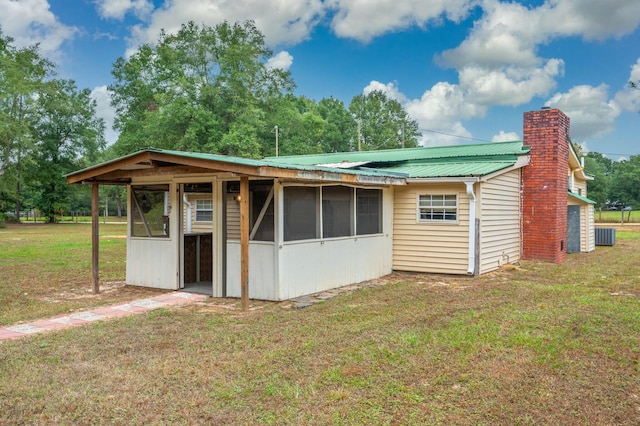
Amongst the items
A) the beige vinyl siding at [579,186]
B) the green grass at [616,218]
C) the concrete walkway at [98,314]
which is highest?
the beige vinyl siding at [579,186]

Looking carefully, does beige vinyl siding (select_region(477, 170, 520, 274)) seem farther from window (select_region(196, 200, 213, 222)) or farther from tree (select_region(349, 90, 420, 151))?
tree (select_region(349, 90, 420, 151))

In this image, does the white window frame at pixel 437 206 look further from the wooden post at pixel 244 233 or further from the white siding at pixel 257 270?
the wooden post at pixel 244 233

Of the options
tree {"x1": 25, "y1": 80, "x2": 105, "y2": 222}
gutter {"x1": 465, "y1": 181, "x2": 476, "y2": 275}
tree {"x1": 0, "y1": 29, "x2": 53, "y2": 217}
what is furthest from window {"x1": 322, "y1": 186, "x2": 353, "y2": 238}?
tree {"x1": 25, "y1": 80, "x2": 105, "y2": 222}

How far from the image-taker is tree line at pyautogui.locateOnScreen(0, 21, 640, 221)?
2764 cm

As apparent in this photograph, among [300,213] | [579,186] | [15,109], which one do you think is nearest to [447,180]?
[300,213]

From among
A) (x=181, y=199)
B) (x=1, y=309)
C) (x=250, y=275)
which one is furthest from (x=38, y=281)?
(x=250, y=275)

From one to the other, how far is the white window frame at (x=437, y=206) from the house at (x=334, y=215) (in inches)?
0.9

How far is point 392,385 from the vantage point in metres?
3.82

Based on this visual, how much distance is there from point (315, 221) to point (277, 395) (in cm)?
461

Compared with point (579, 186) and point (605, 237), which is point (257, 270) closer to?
point (579, 186)

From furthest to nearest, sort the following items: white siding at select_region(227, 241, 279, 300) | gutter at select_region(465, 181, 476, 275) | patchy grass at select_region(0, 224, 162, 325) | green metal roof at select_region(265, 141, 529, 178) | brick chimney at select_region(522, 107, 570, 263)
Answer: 1. brick chimney at select_region(522, 107, 570, 263)
2. green metal roof at select_region(265, 141, 529, 178)
3. gutter at select_region(465, 181, 476, 275)
4. white siding at select_region(227, 241, 279, 300)
5. patchy grass at select_region(0, 224, 162, 325)

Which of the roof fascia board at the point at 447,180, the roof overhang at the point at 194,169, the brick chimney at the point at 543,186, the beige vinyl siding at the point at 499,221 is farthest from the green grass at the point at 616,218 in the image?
the roof overhang at the point at 194,169

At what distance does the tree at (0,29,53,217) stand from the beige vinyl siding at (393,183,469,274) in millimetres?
28859

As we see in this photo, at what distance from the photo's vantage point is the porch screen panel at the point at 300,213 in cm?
746
